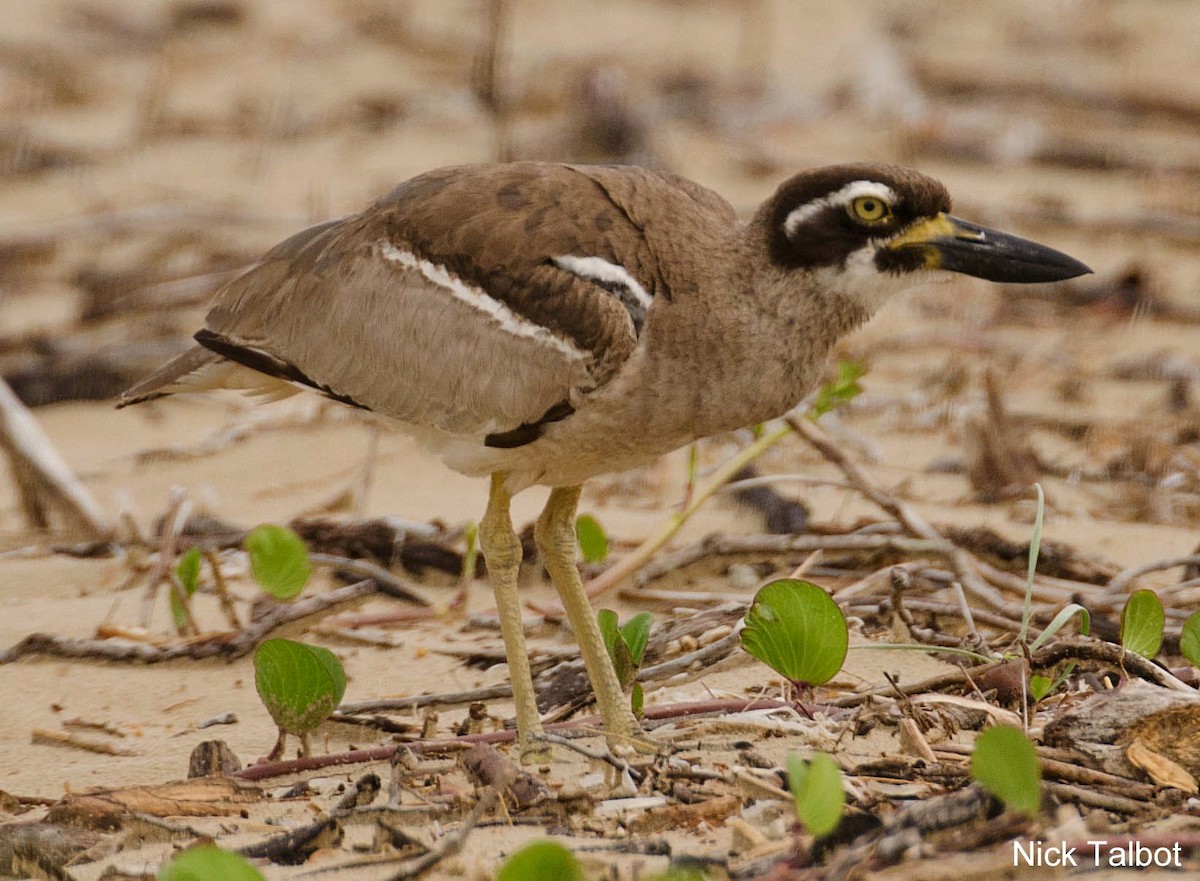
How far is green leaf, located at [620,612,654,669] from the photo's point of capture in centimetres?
390

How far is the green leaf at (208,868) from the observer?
2760mm

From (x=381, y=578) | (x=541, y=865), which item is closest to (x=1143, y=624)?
(x=541, y=865)

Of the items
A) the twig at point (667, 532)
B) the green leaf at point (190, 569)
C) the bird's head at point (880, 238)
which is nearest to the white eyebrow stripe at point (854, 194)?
the bird's head at point (880, 238)

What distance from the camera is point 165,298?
785 centimetres

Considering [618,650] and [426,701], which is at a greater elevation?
[618,650]

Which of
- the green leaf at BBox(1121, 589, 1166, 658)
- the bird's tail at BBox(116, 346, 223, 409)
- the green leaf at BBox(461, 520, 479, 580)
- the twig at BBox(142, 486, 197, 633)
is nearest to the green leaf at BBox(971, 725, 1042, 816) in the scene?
the green leaf at BBox(1121, 589, 1166, 658)

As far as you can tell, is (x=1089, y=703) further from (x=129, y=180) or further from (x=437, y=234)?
(x=129, y=180)

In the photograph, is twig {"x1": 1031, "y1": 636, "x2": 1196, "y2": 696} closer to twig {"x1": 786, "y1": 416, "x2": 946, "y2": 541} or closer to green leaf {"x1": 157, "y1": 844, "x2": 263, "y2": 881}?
twig {"x1": 786, "y1": 416, "x2": 946, "y2": 541}

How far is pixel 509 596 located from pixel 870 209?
4.20 feet

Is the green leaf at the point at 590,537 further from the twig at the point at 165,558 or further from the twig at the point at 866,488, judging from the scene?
the twig at the point at 165,558

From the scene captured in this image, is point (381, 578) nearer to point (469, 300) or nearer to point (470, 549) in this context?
point (470, 549)

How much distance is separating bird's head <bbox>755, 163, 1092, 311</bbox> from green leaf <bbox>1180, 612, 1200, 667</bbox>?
0.86 meters

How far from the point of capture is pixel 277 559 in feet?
→ 13.9

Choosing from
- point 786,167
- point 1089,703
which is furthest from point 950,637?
point 786,167
